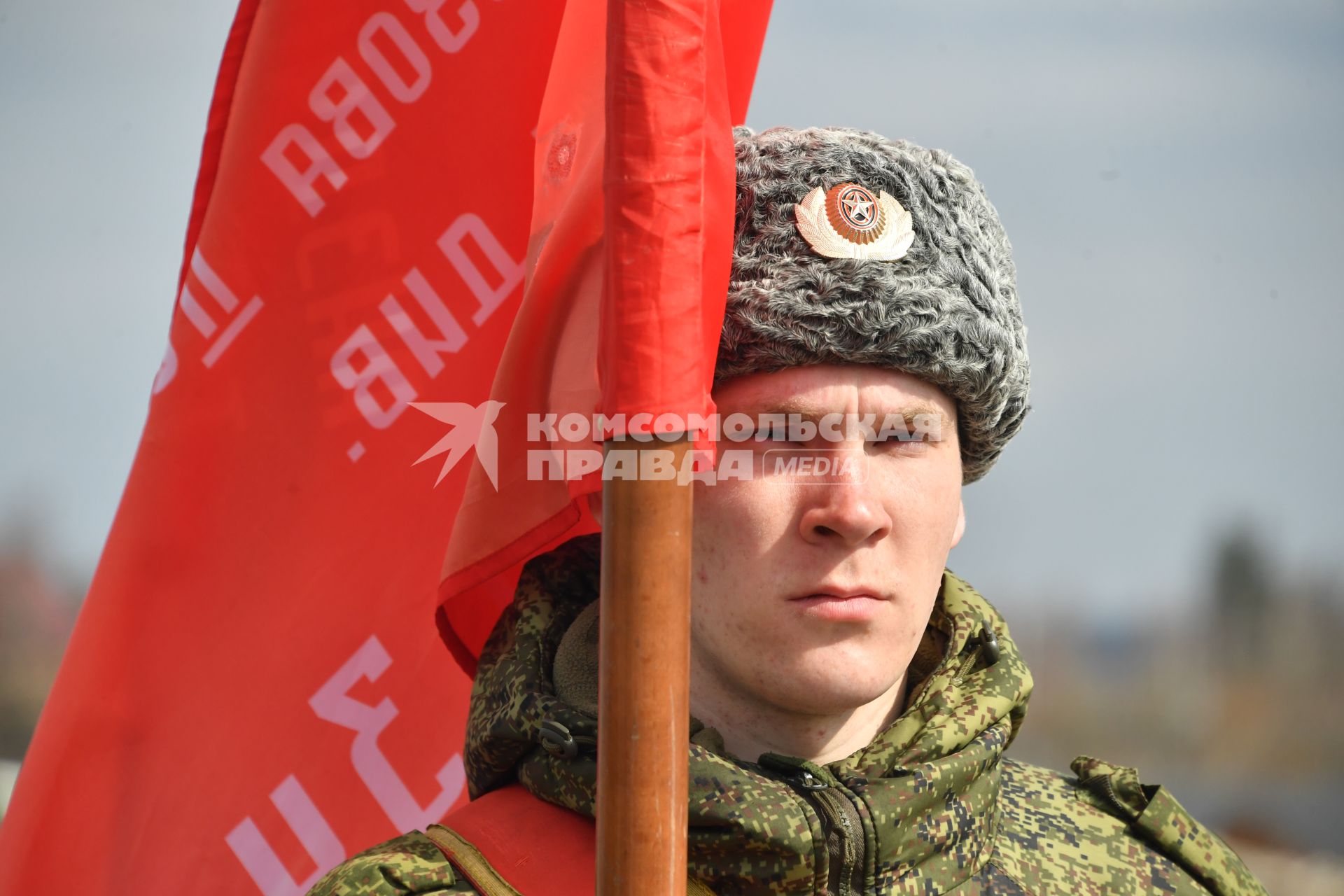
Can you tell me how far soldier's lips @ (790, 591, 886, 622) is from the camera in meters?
1.81

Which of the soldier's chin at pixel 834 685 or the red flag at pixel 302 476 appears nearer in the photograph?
the soldier's chin at pixel 834 685

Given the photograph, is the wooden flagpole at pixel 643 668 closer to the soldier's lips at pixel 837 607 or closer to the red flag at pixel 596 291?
the red flag at pixel 596 291

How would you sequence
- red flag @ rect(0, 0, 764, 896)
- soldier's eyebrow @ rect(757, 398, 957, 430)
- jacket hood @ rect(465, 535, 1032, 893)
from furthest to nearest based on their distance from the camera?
red flag @ rect(0, 0, 764, 896)
soldier's eyebrow @ rect(757, 398, 957, 430)
jacket hood @ rect(465, 535, 1032, 893)

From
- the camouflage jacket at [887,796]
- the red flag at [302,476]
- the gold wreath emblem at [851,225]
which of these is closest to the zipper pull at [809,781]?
the camouflage jacket at [887,796]

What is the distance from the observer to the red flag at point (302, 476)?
97.3 inches

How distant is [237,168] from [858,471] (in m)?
1.41

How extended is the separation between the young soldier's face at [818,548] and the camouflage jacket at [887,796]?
0.39ft

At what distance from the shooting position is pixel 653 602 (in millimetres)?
1383

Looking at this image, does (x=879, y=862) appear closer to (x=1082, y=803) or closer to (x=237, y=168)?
(x=1082, y=803)

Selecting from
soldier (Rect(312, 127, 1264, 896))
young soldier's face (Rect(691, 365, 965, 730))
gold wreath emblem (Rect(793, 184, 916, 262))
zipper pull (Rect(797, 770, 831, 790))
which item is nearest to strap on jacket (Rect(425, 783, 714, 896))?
soldier (Rect(312, 127, 1264, 896))

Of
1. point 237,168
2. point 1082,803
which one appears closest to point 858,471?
point 1082,803

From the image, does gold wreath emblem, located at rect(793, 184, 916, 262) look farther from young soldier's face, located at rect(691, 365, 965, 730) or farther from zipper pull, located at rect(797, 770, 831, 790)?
zipper pull, located at rect(797, 770, 831, 790)

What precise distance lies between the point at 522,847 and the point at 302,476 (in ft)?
3.29

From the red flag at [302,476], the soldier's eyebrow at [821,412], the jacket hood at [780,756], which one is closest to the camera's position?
the jacket hood at [780,756]
